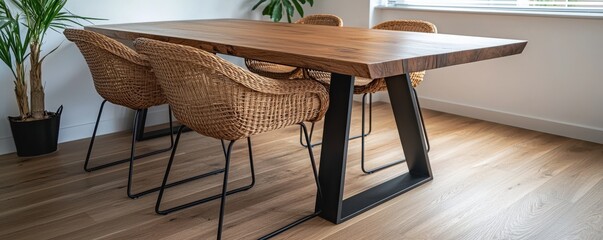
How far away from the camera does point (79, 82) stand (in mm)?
3246

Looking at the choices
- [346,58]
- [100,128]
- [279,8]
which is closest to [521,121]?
[279,8]

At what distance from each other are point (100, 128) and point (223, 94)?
6.32ft

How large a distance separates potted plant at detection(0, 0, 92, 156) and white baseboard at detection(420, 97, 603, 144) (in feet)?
8.13

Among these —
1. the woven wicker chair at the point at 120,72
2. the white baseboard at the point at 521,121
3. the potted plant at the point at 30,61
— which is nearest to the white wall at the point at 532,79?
the white baseboard at the point at 521,121

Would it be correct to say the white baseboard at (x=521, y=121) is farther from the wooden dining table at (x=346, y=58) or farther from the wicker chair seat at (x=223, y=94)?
the wicker chair seat at (x=223, y=94)

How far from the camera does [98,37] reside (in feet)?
7.16

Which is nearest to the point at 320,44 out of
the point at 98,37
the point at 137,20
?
the point at 98,37

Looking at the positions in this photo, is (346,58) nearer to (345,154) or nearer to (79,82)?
(345,154)

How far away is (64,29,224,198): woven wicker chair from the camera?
2191mm

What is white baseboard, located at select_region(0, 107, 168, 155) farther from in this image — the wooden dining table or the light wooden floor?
the wooden dining table

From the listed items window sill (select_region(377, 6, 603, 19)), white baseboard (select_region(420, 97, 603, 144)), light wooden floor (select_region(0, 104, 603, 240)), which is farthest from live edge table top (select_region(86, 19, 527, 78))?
white baseboard (select_region(420, 97, 603, 144))

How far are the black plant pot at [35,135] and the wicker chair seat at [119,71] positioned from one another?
697 mm

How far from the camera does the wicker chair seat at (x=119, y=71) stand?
→ 7.19ft

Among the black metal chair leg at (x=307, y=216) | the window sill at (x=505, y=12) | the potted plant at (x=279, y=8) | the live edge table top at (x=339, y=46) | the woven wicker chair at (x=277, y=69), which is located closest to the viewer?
the live edge table top at (x=339, y=46)
